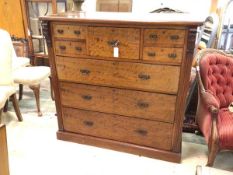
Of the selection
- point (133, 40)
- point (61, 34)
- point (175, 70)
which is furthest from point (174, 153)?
point (61, 34)

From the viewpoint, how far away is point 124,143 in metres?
2.20

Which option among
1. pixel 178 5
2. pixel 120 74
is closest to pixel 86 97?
pixel 120 74

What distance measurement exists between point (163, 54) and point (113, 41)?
16.5 inches

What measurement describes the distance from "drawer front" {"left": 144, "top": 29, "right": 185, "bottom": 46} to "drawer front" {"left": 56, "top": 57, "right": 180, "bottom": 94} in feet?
0.65

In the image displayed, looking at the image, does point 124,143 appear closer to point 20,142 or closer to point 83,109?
point 83,109

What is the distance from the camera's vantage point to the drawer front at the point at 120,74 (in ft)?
6.08

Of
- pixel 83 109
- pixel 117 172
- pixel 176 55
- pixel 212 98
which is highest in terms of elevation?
pixel 176 55

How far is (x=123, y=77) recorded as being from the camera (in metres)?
1.96

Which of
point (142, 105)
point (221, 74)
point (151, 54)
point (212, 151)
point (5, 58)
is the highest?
point (151, 54)

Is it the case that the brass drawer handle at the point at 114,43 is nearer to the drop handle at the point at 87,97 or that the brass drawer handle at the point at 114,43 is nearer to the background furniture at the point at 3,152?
the drop handle at the point at 87,97

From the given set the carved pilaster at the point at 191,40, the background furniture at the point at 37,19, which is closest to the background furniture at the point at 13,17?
the background furniture at the point at 37,19

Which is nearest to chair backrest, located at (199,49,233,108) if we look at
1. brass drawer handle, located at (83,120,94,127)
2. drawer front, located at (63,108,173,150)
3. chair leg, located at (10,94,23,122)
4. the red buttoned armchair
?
the red buttoned armchair

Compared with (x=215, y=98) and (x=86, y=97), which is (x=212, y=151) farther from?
(x=86, y=97)

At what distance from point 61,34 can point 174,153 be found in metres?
1.47
